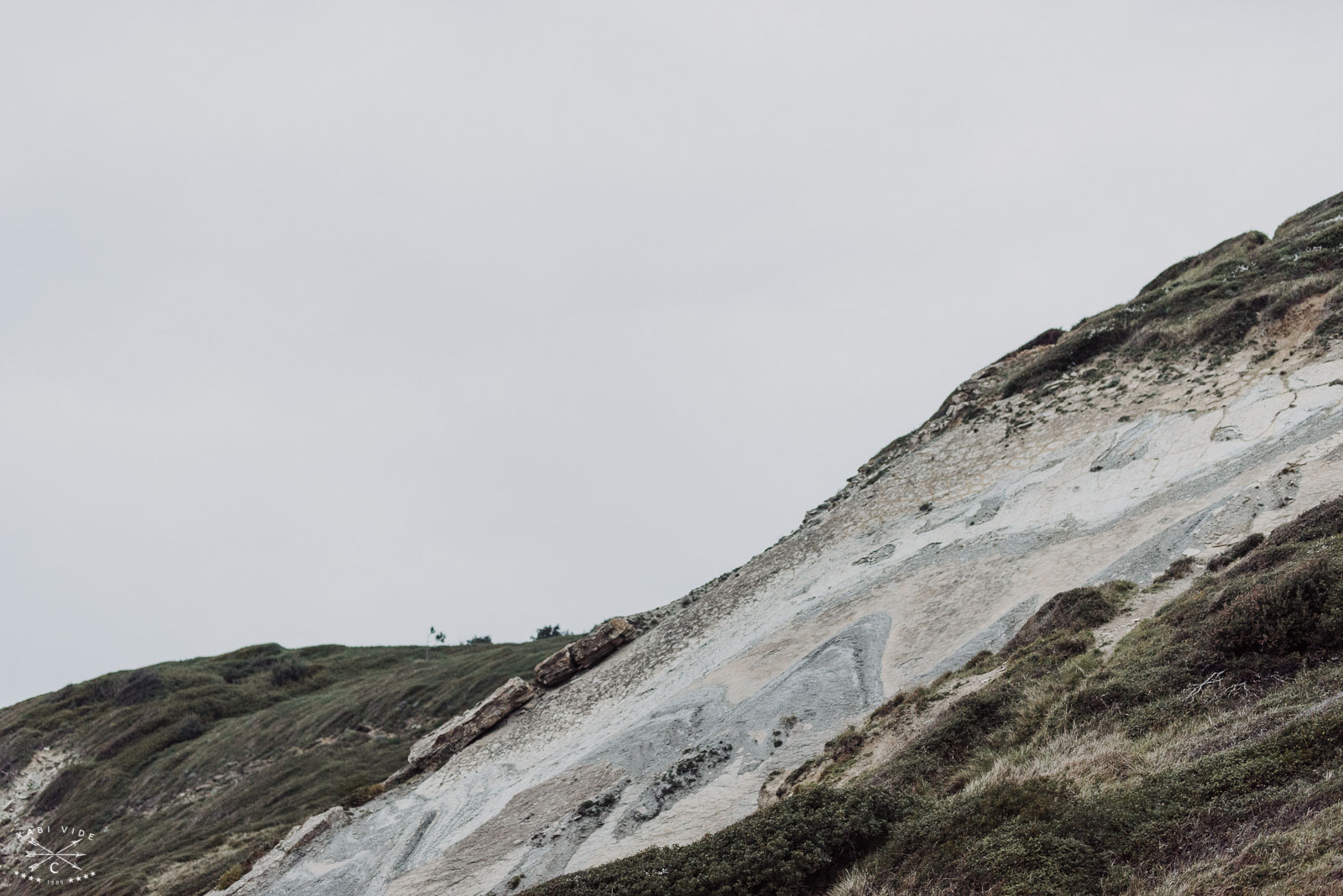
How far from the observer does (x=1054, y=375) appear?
1313 inches

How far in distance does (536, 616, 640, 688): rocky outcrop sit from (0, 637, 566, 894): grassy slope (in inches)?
330

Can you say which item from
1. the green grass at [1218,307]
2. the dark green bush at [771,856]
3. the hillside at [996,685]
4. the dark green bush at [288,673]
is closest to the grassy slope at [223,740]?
the dark green bush at [288,673]

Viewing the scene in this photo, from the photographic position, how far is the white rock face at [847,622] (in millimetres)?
18250

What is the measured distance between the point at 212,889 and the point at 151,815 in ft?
56.6

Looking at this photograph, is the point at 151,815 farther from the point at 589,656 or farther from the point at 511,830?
the point at 511,830

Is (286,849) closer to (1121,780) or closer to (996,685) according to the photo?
(996,685)

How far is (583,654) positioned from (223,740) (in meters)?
25.5

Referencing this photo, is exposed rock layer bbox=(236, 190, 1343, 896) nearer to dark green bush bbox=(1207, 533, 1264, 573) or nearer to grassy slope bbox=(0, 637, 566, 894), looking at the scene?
dark green bush bbox=(1207, 533, 1264, 573)

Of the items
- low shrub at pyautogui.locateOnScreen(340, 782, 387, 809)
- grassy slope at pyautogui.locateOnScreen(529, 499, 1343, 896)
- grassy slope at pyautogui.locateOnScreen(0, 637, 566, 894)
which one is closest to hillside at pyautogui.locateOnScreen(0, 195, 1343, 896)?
grassy slope at pyautogui.locateOnScreen(529, 499, 1343, 896)

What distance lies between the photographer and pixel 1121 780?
884cm

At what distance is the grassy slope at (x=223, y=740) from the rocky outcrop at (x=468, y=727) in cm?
495

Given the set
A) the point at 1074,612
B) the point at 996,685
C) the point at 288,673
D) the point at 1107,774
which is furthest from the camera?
the point at 288,673

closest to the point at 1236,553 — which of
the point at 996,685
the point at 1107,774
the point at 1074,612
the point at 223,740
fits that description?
the point at 1074,612

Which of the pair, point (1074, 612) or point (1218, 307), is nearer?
point (1074, 612)
